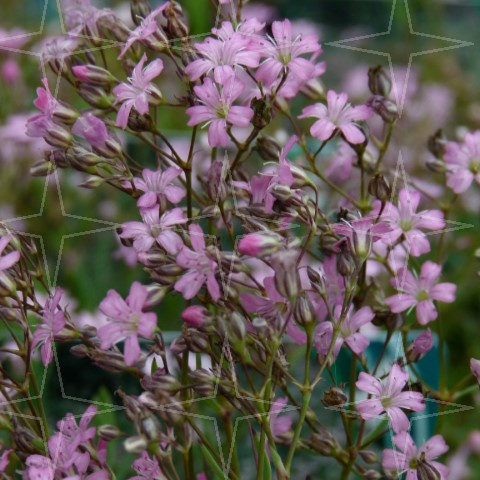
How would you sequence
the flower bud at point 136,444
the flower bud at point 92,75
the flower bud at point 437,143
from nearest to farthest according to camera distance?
the flower bud at point 136,444 → the flower bud at point 92,75 → the flower bud at point 437,143

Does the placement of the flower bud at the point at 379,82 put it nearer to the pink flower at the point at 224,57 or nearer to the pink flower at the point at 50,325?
the pink flower at the point at 224,57

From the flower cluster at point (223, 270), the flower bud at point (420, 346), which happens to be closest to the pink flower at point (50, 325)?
the flower cluster at point (223, 270)

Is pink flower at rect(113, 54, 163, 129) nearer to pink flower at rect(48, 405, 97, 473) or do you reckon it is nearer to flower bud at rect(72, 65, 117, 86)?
flower bud at rect(72, 65, 117, 86)

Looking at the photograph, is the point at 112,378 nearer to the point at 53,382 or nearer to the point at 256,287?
the point at 53,382

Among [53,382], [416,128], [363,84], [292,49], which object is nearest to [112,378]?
[53,382]

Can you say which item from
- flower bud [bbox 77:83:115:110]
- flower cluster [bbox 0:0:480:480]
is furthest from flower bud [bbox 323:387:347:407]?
flower bud [bbox 77:83:115:110]
